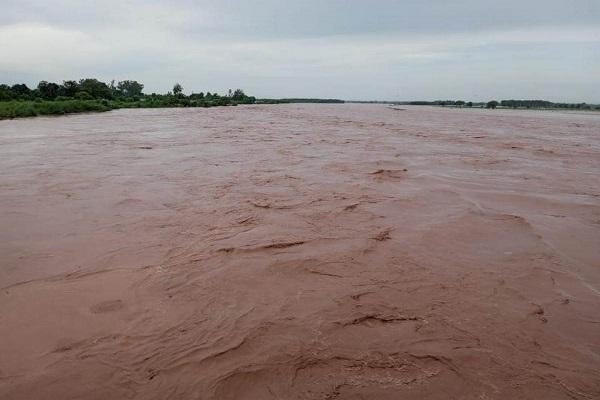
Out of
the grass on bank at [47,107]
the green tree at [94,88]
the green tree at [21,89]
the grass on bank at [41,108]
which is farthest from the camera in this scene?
the green tree at [94,88]

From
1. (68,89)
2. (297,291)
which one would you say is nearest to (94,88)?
(68,89)

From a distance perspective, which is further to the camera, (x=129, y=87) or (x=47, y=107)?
(x=129, y=87)

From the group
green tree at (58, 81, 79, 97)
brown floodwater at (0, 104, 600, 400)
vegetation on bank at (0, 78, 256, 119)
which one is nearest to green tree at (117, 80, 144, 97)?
vegetation on bank at (0, 78, 256, 119)

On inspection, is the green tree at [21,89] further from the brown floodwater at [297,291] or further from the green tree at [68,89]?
the brown floodwater at [297,291]

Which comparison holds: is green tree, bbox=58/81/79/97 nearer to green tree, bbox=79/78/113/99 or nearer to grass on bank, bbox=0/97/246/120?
green tree, bbox=79/78/113/99

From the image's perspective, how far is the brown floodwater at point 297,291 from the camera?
2.37 metres

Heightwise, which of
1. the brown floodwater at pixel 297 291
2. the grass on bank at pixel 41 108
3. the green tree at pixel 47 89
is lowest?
the brown floodwater at pixel 297 291

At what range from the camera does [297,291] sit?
3.42 m

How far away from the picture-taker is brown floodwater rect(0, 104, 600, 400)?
2.37 metres

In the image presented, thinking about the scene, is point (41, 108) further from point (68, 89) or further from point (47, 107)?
point (68, 89)

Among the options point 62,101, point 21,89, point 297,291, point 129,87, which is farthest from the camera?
point 129,87

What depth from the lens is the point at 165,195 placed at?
6.57 meters

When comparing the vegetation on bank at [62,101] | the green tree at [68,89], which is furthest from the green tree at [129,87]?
the green tree at [68,89]

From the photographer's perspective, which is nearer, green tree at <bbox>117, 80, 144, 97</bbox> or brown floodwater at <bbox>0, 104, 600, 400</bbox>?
brown floodwater at <bbox>0, 104, 600, 400</bbox>
